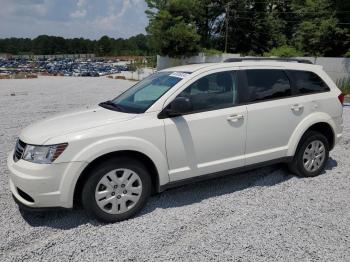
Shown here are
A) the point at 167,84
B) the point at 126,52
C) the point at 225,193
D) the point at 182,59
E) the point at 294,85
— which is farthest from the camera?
the point at 126,52

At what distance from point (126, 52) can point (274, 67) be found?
135 meters

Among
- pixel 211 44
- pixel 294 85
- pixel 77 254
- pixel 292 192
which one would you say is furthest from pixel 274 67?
pixel 211 44

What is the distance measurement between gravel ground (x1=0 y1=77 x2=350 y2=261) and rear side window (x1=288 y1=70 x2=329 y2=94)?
1.31m

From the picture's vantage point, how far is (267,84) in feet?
15.1

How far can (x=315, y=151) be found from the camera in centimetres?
503

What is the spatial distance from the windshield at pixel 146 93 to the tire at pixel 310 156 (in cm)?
207

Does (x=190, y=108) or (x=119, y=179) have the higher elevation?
(x=190, y=108)

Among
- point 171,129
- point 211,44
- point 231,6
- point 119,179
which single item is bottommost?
point 119,179

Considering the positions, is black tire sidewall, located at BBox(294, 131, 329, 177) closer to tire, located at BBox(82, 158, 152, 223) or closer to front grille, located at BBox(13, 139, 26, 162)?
tire, located at BBox(82, 158, 152, 223)

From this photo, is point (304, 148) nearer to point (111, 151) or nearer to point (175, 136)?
point (175, 136)

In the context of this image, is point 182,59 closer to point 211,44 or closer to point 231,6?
point 211,44

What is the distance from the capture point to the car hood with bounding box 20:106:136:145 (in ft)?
11.5

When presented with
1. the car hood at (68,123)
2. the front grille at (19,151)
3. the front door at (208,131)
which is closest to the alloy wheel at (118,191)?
the front door at (208,131)

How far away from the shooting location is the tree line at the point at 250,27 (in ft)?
73.5
